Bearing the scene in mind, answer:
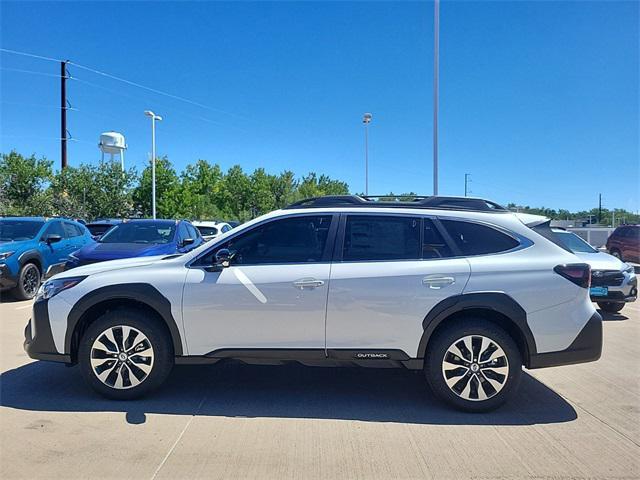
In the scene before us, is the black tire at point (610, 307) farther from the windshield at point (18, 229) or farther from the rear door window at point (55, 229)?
the windshield at point (18, 229)

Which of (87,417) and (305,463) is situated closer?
(305,463)

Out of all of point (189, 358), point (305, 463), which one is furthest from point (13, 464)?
point (305, 463)

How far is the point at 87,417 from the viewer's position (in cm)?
407

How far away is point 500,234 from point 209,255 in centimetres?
266

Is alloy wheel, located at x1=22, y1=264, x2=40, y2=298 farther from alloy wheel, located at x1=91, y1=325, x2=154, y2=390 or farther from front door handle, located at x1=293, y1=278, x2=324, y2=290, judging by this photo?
front door handle, located at x1=293, y1=278, x2=324, y2=290

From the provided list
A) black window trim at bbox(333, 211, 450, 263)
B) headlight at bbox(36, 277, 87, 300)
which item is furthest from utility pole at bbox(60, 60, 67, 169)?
black window trim at bbox(333, 211, 450, 263)

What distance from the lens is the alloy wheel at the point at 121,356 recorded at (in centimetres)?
431

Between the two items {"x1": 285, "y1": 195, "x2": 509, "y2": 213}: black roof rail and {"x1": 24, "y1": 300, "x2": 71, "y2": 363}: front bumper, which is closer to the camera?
{"x1": 24, "y1": 300, "x2": 71, "y2": 363}: front bumper

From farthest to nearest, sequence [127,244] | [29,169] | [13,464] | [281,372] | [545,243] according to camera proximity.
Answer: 1. [29,169]
2. [127,244]
3. [281,372]
4. [545,243]
5. [13,464]

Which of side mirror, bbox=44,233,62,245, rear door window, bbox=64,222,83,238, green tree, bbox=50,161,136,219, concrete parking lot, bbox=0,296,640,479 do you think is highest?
green tree, bbox=50,161,136,219

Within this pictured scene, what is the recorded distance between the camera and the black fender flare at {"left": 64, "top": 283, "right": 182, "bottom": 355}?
4281 mm

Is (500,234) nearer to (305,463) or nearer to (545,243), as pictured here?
(545,243)

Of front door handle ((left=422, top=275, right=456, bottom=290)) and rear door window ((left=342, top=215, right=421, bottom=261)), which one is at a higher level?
rear door window ((left=342, top=215, right=421, bottom=261))

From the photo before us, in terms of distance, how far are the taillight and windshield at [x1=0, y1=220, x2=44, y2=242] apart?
32.7 ft
